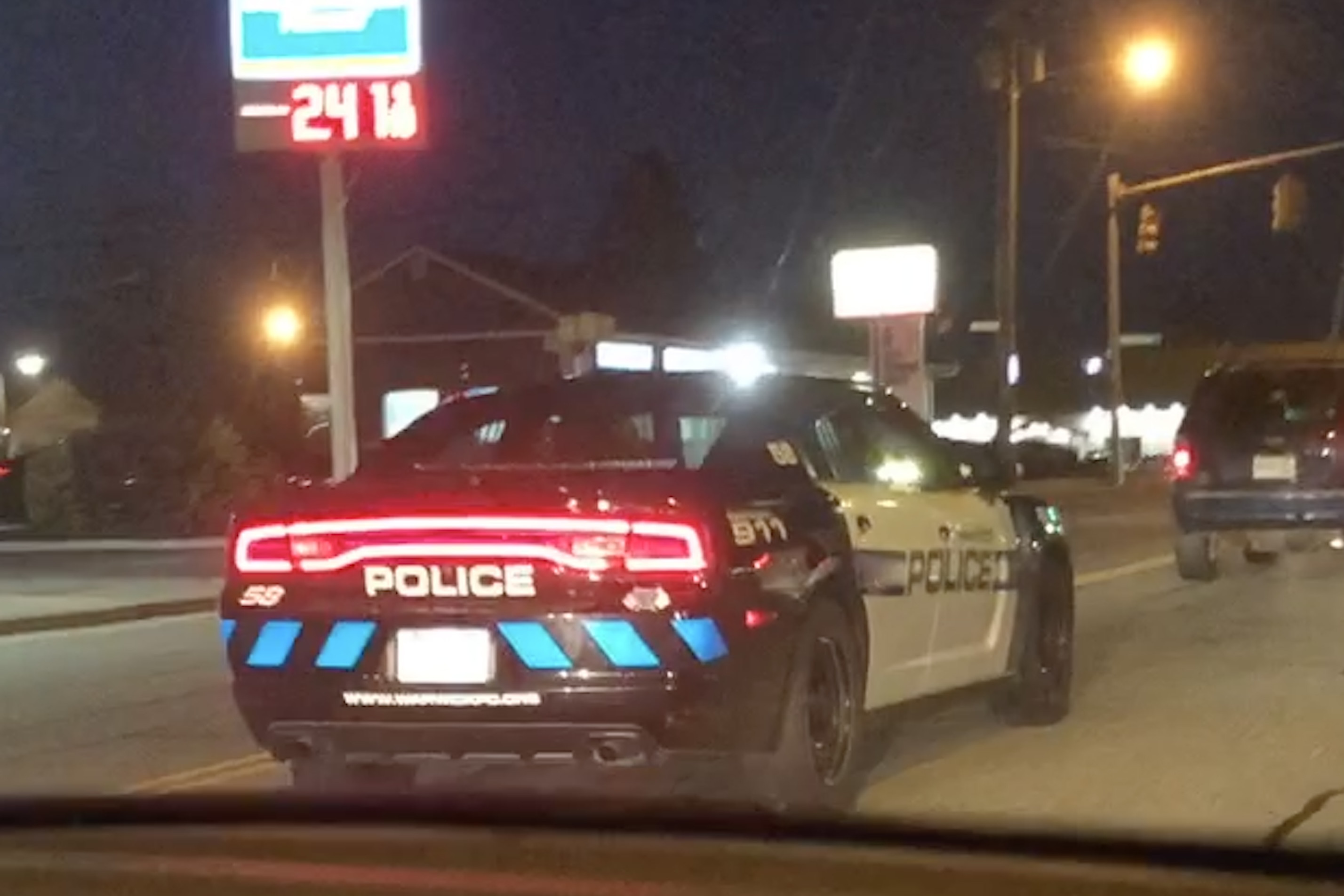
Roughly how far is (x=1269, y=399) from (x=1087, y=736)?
916 cm

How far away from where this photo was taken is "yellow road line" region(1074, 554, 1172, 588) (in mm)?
20234

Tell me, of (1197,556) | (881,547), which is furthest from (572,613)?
(1197,556)

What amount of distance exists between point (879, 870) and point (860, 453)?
524cm

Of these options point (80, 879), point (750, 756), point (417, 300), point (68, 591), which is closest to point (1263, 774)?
point (750, 756)

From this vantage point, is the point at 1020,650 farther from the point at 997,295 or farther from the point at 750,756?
the point at 997,295

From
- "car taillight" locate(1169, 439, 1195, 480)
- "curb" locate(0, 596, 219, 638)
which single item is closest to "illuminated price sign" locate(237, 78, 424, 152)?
"curb" locate(0, 596, 219, 638)

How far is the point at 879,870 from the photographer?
4465mm

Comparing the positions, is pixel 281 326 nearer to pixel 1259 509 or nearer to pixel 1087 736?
pixel 1259 509

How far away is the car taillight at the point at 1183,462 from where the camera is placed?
19422 millimetres

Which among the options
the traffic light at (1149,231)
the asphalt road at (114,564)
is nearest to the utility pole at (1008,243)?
the traffic light at (1149,231)

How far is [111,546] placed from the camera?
3109 cm

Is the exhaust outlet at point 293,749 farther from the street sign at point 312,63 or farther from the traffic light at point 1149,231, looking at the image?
the traffic light at point 1149,231

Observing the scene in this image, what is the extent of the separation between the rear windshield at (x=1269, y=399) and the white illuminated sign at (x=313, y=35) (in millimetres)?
9050

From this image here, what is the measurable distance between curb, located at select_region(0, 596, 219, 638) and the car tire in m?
9.34
